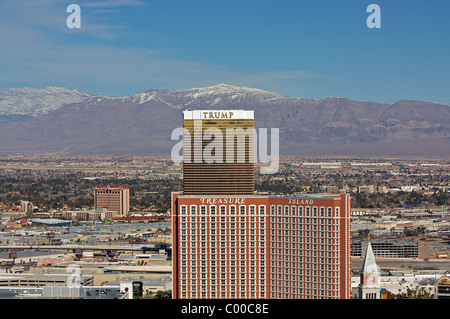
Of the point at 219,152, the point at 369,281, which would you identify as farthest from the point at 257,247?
the point at 219,152

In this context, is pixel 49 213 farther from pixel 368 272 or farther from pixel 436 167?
pixel 436 167

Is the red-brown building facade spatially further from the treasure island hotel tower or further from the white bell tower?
the white bell tower

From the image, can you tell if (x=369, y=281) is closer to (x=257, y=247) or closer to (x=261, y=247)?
(x=261, y=247)

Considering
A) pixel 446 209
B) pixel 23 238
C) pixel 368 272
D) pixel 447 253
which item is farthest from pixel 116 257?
pixel 446 209

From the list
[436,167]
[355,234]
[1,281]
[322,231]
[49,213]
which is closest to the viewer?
[322,231]

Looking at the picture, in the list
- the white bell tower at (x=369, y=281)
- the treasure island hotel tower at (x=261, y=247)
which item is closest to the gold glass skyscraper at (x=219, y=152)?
the white bell tower at (x=369, y=281)

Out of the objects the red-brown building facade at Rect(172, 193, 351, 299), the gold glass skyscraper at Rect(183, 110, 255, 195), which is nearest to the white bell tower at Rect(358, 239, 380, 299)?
the red-brown building facade at Rect(172, 193, 351, 299)
